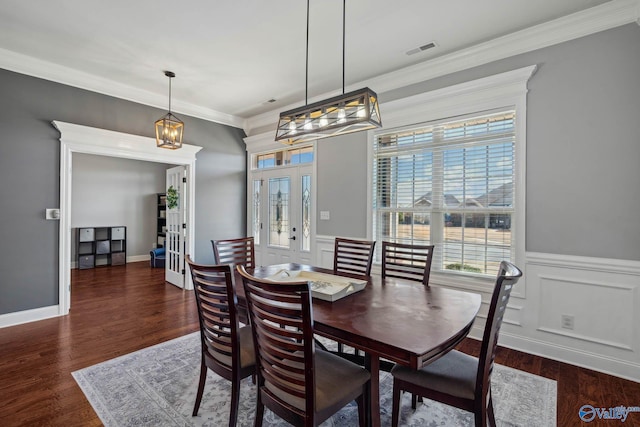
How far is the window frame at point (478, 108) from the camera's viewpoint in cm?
292

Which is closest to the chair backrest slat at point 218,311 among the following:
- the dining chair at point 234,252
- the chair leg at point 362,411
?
the chair leg at point 362,411

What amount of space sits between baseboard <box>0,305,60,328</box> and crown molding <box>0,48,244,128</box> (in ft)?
8.71

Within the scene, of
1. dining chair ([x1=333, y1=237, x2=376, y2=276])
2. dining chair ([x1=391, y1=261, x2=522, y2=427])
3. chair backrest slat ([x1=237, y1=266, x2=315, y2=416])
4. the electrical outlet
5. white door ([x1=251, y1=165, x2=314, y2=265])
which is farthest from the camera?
white door ([x1=251, y1=165, x2=314, y2=265])

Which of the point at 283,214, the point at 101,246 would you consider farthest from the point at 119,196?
the point at 283,214

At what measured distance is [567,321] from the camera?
2.71 metres

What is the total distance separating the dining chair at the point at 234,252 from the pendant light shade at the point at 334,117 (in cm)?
118

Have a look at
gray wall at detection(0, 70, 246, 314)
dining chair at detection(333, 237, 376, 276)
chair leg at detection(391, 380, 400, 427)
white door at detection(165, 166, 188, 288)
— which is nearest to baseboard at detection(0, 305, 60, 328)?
gray wall at detection(0, 70, 246, 314)

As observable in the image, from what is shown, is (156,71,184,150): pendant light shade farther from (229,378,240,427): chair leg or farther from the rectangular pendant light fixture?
(229,378,240,427): chair leg

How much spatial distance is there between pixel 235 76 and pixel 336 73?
4.06 feet

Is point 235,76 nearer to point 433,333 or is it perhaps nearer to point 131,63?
point 131,63

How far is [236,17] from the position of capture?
2.68m

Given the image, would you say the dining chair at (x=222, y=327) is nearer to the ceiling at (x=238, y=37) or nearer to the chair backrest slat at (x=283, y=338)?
the chair backrest slat at (x=283, y=338)

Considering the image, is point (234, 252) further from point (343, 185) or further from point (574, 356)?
point (574, 356)

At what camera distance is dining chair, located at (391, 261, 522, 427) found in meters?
1.41
